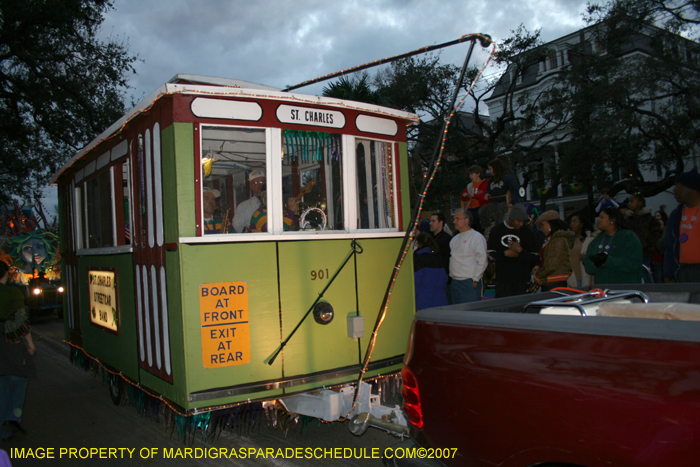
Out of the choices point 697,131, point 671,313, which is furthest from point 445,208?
point 671,313

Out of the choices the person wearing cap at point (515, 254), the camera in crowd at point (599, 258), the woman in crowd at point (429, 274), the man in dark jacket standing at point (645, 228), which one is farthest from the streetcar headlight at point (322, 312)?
the man in dark jacket standing at point (645, 228)

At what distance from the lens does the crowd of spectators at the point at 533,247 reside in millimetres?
4621

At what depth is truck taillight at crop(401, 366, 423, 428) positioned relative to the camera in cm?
235

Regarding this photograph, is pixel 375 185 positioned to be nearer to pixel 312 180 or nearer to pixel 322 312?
pixel 312 180

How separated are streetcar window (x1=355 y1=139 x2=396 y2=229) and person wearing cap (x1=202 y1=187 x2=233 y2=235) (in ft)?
4.00

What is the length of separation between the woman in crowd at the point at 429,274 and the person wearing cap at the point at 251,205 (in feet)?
8.43

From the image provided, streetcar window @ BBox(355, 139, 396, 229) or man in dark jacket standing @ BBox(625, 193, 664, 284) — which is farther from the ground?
streetcar window @ BBox(355, 139, 396, 229)

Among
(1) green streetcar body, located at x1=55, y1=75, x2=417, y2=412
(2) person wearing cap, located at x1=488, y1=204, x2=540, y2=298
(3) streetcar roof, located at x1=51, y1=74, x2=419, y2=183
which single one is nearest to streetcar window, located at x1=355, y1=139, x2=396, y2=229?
(1) green streetcar body, located at x1=55, y1=75, x2=417, y2=412

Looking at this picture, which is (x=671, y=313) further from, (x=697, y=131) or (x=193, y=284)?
(x=697, y=131)

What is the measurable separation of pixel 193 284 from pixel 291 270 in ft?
2.54

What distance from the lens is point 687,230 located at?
14.8 feet

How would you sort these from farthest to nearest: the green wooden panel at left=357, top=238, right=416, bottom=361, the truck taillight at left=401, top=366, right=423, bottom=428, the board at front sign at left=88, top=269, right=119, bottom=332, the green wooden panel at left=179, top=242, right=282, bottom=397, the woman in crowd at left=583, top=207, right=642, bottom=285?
the board at front sign at left=88, top=269, right=119, bottom=332 < the woman in crowd at left=583, top=207, right=642, bottom=285 < the green wooden panel at left=357, top=238, right=416, bottom=361 < the green wooden panel at left=179, top=242, right=282, bottom=397 < the truck taillight at left=401, top=366, right=423, bottom=428

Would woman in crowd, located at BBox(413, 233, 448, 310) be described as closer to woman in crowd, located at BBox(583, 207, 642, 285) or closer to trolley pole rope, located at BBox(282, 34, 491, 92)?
woman in crowd, located at BBox(583, 207, 642, 285)

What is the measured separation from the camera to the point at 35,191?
22172 mm
